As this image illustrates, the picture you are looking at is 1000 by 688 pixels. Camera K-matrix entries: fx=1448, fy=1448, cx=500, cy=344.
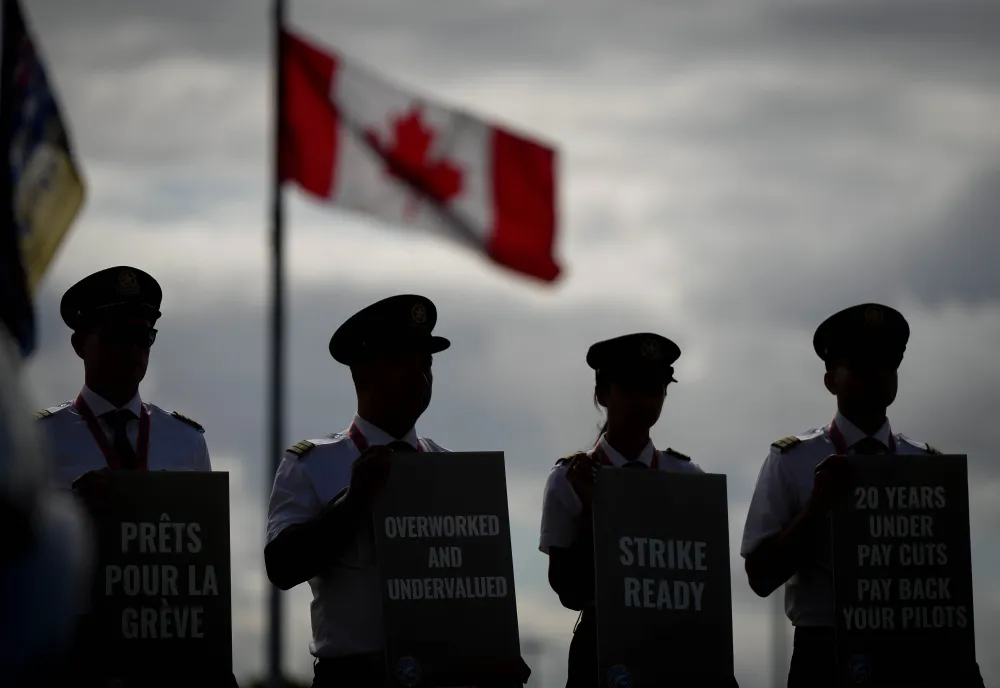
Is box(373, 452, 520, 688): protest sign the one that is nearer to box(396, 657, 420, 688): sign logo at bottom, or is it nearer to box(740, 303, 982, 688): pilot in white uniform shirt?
box(396, 657, 420, 688): sign logo at bottom

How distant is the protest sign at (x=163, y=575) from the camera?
17.7ft

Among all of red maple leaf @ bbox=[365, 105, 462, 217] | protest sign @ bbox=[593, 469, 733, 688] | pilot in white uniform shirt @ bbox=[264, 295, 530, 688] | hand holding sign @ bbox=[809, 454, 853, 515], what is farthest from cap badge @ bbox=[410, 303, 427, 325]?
red maple leaf @ bbox=[365, 105, 462, 217]

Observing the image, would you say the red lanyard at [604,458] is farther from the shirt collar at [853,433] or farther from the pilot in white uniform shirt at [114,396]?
the pilot in white uniform shirt at [114,396]

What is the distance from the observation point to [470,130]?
13273 millimetres

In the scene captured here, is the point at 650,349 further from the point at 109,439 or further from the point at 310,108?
the point at 310,108

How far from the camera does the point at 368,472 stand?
544 cm

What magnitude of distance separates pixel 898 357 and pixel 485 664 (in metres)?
2.30

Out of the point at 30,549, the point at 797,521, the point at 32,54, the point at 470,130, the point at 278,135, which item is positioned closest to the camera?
the point at 30,549

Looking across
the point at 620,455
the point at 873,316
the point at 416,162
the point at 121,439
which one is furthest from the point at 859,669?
the point at 416,162

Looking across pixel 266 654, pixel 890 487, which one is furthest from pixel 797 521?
Answer: pixel 266 654

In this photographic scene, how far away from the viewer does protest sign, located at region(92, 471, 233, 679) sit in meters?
5.39

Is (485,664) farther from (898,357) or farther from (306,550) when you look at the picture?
(898,357)

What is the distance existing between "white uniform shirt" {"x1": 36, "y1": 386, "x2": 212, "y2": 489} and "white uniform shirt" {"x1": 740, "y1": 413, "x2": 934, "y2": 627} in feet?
7.72

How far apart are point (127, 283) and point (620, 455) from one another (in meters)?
2.24
